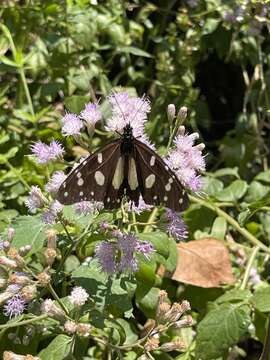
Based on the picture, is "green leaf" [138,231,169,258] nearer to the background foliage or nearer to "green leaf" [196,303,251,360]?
the background foliage

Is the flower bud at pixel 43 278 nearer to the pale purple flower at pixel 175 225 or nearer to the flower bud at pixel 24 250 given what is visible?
the flower bud at pixel 24 250

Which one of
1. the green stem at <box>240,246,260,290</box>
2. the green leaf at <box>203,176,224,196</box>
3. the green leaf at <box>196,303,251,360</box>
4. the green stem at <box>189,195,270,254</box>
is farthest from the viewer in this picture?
the green leaf at <box>203,176,224,196</box>

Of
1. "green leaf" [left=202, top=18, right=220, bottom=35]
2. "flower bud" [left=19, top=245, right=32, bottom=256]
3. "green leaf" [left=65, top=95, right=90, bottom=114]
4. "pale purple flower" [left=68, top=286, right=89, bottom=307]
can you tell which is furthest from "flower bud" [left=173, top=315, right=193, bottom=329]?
"green leaf" [left=202, top=18, right=220, bottom=35]

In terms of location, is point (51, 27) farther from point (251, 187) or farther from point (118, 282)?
point (118, 282)

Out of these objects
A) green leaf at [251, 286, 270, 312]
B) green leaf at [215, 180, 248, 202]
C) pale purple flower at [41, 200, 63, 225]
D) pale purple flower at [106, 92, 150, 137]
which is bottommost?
green leaf at [215, 180, 248, 202]

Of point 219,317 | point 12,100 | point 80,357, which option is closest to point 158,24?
point 12,100

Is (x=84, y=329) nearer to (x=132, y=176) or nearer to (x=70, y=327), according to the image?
(x=70, y=327)

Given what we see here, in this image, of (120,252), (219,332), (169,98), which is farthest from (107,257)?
(169,98)
